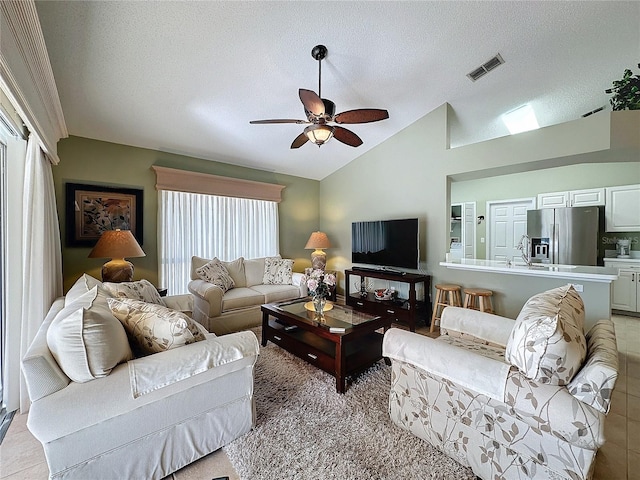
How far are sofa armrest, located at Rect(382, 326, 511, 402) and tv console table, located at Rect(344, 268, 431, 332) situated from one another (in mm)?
1826

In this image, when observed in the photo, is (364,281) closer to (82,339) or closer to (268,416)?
(268,416)

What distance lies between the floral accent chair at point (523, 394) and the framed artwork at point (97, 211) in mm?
3701

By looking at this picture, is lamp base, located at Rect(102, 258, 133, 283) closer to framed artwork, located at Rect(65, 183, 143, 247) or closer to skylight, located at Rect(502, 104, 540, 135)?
framed artwork, located at Rect(65, 183, 143, 247)

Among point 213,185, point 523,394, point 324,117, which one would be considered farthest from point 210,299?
point 523,394

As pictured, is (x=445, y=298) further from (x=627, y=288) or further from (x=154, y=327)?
(x=154, y=327)

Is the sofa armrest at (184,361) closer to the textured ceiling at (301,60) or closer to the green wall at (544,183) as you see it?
the textured ceiling at (301,60)

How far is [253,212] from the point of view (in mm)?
4781

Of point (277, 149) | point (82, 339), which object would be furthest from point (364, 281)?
point (82, 339)

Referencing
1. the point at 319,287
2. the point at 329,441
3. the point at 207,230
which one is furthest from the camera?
the point at 207,230

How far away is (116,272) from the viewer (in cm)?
294

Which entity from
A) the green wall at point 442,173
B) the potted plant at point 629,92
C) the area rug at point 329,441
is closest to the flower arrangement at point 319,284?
the area rug at point 329,441

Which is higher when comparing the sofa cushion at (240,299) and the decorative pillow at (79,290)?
the decorative pillow at (79,290)

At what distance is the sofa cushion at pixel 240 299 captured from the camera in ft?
11.2

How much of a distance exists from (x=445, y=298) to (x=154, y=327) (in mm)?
3518
